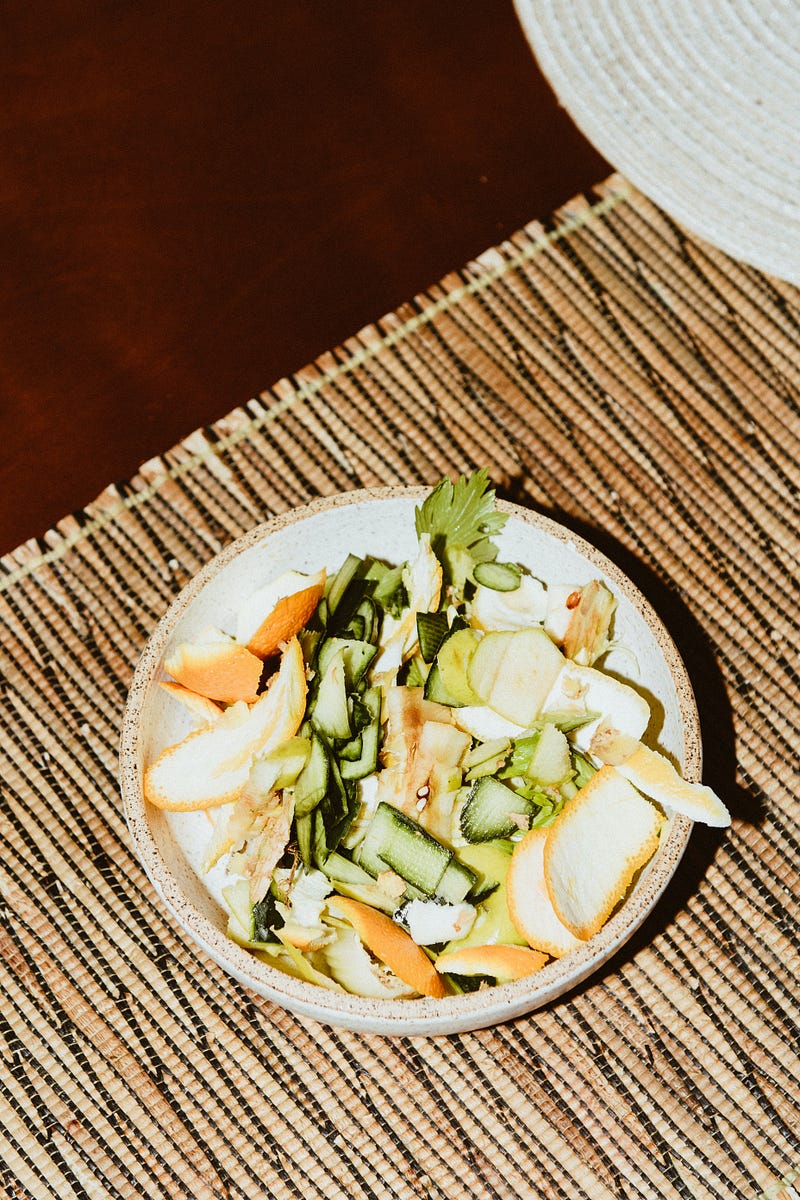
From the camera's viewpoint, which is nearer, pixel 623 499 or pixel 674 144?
pixel 674 144

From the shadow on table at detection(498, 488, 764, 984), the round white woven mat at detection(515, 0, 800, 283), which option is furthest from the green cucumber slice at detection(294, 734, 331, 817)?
the round white woven mat at detection(515, 0, 800, 283)

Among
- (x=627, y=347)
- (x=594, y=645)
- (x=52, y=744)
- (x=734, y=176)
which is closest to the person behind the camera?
(x=734, y=176)

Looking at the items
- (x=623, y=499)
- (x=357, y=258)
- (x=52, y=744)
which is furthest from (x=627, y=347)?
(x=52, y=744)

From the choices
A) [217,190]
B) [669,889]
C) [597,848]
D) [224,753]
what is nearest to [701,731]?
[669,889]

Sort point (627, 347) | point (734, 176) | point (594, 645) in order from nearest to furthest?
1. point (734, 176)
2. point (594, 645)
3. point (627, 347)

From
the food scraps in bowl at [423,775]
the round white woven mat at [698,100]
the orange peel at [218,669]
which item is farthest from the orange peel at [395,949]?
the round white woven mat at [698,100]

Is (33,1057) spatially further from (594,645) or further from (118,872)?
(594,645)
